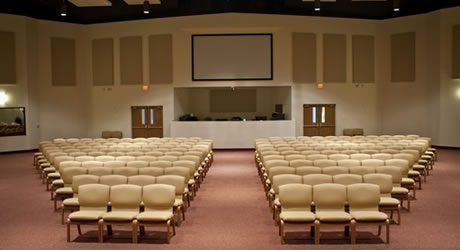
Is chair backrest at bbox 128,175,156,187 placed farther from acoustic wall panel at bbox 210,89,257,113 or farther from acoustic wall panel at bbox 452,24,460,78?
acoustic wall panel at bbox 452,24,460,78

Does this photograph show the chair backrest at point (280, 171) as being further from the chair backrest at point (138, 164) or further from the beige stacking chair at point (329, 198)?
the chair backrest at point (138, 164)

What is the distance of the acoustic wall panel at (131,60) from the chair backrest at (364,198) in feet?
60.6

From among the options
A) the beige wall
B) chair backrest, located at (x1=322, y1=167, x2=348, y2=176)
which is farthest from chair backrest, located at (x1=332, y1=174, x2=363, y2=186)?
the beige wall

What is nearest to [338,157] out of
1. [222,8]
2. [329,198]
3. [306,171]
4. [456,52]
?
[306,171]

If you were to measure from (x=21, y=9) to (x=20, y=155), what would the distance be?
264 inches

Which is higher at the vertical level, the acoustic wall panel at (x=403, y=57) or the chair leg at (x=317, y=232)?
the acoustic wall panel at (x=403, y=57)

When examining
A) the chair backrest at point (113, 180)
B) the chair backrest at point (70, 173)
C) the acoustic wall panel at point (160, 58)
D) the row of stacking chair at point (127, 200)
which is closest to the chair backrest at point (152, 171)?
the chair backrest at point (113, 180)

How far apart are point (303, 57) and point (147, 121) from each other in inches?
328

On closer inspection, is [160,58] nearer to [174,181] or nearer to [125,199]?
[174,181]

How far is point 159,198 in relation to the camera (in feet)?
27.3

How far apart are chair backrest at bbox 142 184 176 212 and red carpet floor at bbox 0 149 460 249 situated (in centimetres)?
51

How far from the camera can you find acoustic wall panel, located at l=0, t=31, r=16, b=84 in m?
22.8

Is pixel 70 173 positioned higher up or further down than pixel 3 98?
further down

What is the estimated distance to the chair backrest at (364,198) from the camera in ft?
26.8
